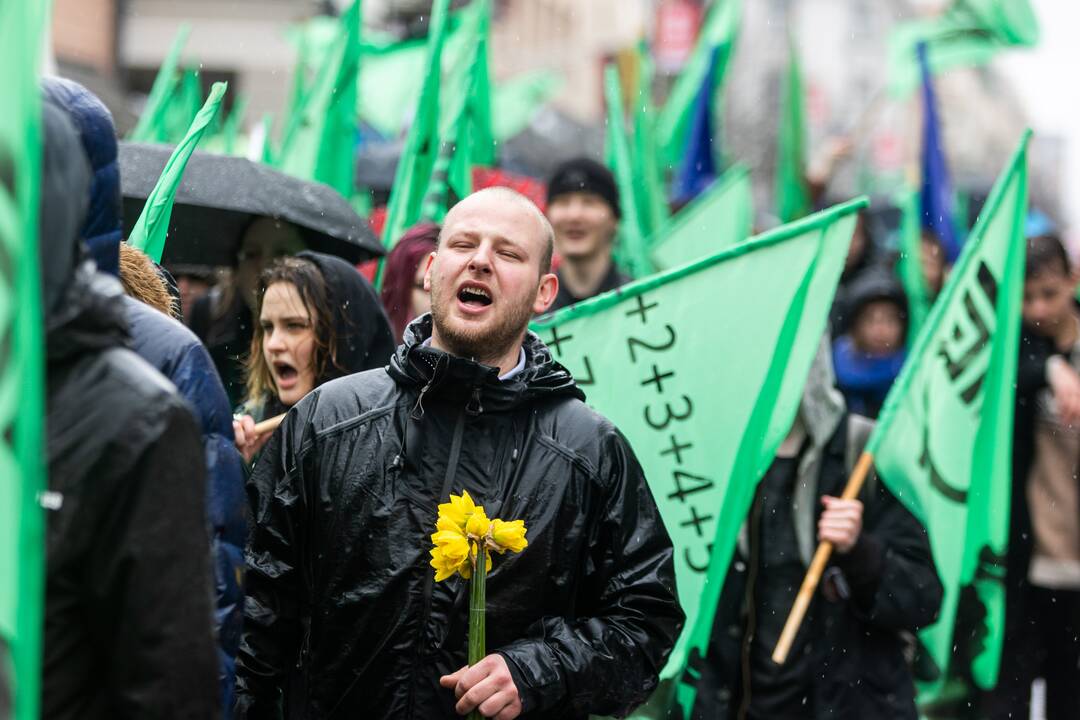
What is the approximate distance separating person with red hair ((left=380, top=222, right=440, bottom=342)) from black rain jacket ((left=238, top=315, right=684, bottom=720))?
1945 mm

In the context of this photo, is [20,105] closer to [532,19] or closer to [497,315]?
[497,315]

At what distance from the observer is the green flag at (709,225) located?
8773 mm

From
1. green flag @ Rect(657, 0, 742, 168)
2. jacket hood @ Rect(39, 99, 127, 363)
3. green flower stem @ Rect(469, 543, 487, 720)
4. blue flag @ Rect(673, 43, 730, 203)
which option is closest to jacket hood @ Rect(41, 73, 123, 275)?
jacket hood @ Rect(39, 99, 127, 363)

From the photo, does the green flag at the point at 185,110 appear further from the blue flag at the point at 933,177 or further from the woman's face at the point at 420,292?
the woman's face at the point at 420,292

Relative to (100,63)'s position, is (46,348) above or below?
below

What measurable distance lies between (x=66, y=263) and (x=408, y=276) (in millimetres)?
3295

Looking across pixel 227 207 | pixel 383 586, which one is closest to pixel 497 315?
pixel 383 586

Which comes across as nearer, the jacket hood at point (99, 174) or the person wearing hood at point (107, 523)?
the person wearing hood at point (107, 523)

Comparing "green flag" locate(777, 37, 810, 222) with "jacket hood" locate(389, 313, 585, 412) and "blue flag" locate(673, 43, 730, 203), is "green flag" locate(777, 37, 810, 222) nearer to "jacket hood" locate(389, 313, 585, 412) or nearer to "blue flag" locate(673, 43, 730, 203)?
"blue flag" locate(673, 43, 730, 203)

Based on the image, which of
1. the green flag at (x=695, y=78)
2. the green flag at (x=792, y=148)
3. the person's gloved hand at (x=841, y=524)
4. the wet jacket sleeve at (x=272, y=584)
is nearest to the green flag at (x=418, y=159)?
the person's gloved hand at (x=841, y=524)

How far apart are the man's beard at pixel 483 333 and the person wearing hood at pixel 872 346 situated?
379 centimetres

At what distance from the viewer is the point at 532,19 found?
52.1 m

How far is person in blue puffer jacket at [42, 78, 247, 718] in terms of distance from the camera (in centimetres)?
297

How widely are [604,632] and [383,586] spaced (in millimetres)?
436
